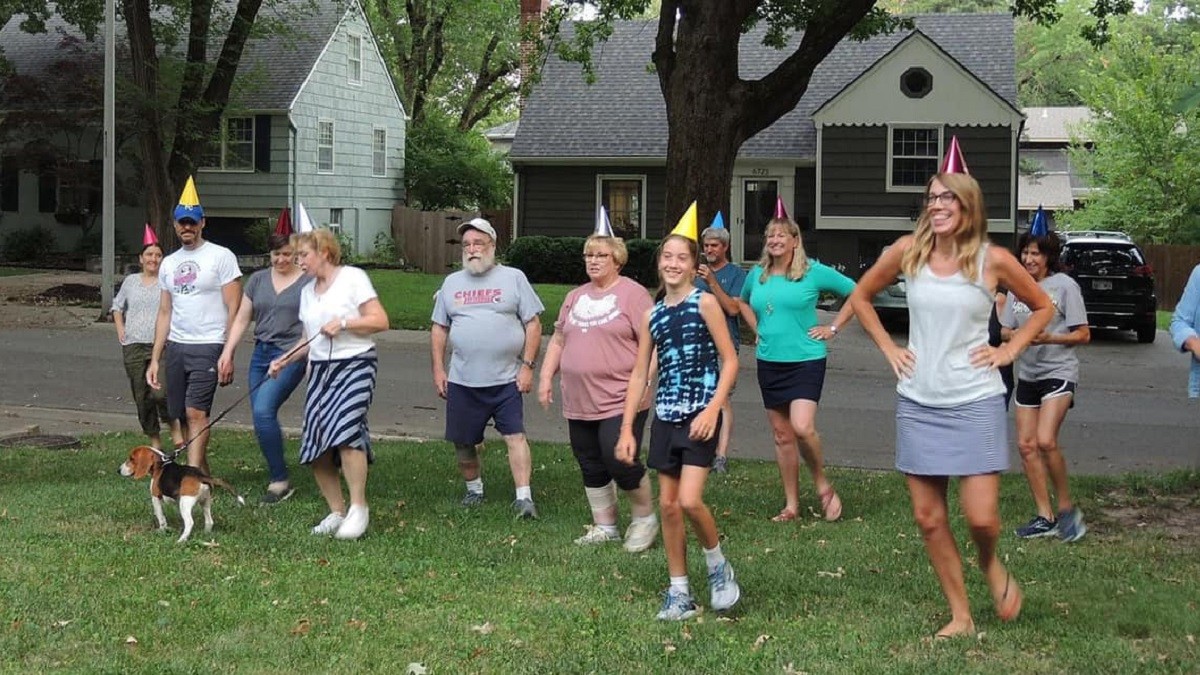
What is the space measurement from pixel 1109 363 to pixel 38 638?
680 inches

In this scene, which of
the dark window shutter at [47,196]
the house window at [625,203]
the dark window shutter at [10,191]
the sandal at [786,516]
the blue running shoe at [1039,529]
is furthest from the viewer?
the dark window shutter at [10,191]

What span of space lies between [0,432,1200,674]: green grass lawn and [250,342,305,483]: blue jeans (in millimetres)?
306

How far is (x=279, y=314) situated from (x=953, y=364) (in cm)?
481

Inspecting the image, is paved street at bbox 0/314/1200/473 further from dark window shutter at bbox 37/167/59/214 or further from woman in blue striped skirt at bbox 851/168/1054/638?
dark window shutter at bbox 37/167/59/214

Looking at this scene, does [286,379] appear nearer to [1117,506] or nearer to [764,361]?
[764,361]

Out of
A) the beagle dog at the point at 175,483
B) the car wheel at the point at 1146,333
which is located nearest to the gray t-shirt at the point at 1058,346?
the beagle dog at the point at 175,483

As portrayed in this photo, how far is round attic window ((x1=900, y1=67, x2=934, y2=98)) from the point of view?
30703mm

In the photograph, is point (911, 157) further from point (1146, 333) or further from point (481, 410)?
point (481, 410)

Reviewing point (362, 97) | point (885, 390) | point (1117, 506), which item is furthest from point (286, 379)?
point (362, 97)

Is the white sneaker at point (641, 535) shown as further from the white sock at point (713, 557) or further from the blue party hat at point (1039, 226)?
the blue party hat at point (1039, 226)

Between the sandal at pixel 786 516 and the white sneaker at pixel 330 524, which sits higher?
the white sneaker at pixel 330 524

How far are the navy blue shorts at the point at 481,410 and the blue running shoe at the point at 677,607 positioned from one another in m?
2.67

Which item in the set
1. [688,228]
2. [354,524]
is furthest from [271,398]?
[688,228]

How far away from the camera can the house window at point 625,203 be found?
109 ft
